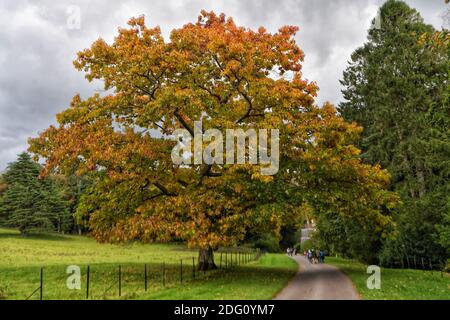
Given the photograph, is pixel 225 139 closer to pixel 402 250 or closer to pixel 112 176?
pixel 112 176

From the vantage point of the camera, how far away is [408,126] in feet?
122

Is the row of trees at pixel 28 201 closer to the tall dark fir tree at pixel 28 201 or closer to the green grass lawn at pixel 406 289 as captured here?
the tall dark fir tree at pixel 28 201

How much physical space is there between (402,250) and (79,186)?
6162cm

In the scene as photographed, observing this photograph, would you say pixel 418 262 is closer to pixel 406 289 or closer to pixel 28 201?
pixel 406 289

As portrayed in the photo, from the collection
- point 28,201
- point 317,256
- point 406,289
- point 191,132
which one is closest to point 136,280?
point 191,132

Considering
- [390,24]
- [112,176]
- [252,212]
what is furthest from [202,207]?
[390,24]

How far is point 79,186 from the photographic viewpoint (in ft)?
263

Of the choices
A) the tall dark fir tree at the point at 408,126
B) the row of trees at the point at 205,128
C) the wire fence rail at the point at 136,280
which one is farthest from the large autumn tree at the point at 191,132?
the tall dark fir tree at the point at 408,126

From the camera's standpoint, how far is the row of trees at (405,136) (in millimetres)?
34406

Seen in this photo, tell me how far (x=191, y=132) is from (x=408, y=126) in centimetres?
2216

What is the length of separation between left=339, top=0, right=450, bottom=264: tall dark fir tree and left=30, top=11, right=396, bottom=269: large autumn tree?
1295 cm

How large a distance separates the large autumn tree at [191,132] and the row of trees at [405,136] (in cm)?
1300

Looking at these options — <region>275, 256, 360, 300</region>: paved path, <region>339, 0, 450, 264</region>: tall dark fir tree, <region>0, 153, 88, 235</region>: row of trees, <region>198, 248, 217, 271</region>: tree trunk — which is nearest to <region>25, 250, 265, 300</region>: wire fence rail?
<region>198, 248, 217, 271</region>: tree trunk

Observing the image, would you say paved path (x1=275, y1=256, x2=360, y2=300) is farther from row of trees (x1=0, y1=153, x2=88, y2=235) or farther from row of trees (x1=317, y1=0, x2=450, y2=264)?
row of trees (x1=0, y1=153, x2=88, y2=235)
